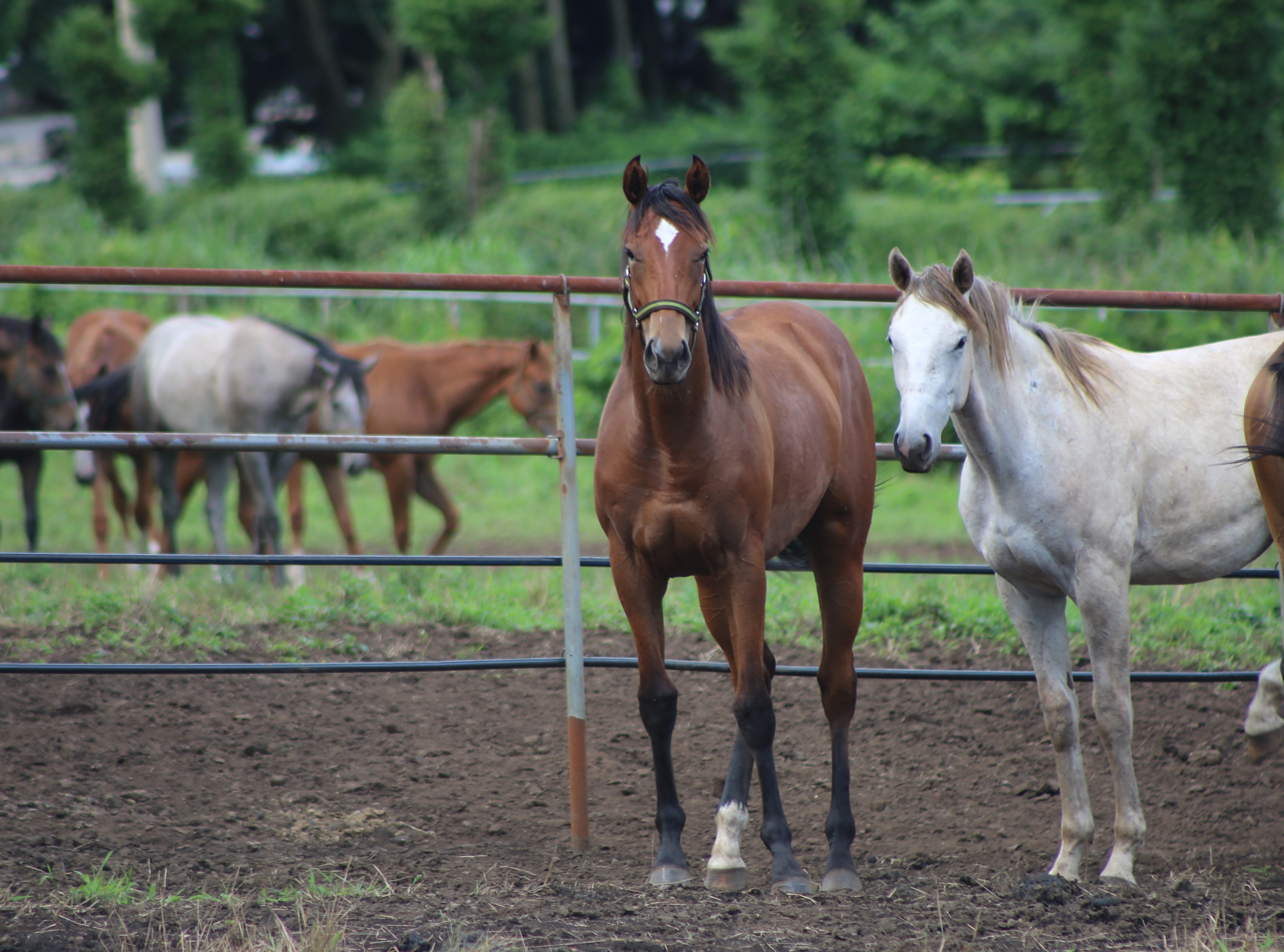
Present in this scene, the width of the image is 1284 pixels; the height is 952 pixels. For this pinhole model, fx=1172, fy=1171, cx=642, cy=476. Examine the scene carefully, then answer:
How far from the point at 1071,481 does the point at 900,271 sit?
810 millimetres

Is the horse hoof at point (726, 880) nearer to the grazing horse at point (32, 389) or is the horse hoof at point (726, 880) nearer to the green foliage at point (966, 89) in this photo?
the grazing horse at point (32, 389)

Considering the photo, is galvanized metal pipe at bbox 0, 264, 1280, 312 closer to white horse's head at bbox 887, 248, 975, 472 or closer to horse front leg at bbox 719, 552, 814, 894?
white horse's head at bbox 887, 248, 975, 472

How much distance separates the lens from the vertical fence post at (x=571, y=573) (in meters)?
3.74

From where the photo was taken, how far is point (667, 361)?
3.00 meters

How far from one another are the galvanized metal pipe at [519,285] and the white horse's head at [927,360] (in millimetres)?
457

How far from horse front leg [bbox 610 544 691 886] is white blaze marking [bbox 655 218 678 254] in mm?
856

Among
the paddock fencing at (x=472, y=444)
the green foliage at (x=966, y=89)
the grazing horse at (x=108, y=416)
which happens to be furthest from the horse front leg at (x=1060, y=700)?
the green foliage at (x=966, y=89)

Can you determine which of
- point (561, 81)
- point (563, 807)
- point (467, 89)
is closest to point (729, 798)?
point (563, 807)

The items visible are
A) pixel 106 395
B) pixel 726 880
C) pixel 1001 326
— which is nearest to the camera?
pixel 726 880

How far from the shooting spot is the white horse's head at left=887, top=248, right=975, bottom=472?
3230 mm

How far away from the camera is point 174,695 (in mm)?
4516

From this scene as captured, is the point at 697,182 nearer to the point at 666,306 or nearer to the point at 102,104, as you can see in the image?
the point at 666,306

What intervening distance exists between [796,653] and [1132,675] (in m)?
1.57

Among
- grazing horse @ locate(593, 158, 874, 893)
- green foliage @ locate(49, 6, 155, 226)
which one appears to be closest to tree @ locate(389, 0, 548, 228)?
green foliage @ locate(49, 6, 155, 226)
